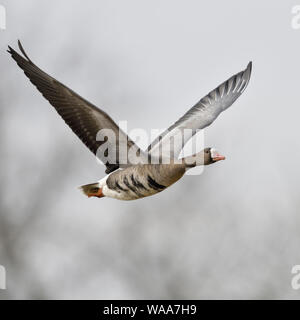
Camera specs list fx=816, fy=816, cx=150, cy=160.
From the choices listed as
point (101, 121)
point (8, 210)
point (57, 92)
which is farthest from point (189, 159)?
point (8, 210)

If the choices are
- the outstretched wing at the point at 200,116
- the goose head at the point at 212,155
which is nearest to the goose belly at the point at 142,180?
the goose head at the point at 212,155

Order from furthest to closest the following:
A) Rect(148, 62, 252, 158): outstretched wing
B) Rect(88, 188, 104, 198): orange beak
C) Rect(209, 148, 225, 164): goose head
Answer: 1. Rect(148, 62, 252, 158): outstretched wing
2. Rect(88, 188, 104, 198): orange beak
3. Rect(209, 148, 225, 164): goose head

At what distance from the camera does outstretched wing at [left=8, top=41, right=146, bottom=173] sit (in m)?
6.03

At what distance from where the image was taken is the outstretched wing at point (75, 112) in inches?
237

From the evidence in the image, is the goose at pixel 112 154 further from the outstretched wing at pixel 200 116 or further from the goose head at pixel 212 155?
the outstretched wing at pixel 200 116

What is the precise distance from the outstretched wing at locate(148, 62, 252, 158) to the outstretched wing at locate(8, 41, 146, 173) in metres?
0.54

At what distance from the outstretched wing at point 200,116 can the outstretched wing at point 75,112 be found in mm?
543

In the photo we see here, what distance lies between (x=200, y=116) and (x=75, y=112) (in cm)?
170

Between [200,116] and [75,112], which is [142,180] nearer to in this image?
[75,112]

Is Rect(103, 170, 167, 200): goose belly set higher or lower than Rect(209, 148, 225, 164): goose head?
lower

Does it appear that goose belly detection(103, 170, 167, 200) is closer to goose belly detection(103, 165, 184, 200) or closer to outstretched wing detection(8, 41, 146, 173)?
goose belly detection(103, 165, 184, 200)

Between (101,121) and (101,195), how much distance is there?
69cm

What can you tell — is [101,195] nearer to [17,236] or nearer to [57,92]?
[57,92]

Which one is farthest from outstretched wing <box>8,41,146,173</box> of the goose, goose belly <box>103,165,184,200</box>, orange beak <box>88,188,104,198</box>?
orange beak <box>88,188,104,198</box>
